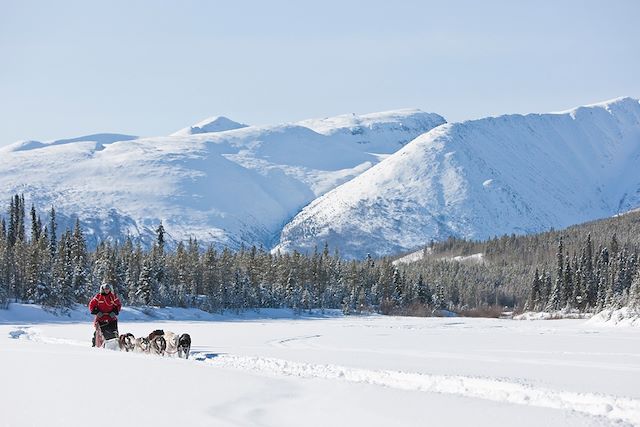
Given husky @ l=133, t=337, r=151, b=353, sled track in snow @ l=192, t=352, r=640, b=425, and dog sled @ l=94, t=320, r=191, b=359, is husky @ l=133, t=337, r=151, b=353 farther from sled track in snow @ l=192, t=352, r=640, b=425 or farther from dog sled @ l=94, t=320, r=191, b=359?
sled track in snow @ l=192, t=352, r=640, b=425

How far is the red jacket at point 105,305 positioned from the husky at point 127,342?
0.90 metres

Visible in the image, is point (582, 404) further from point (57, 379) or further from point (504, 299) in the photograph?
point (504, 299)

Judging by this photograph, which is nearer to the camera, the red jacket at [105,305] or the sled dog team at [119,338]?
the sled dog team at [119,338]

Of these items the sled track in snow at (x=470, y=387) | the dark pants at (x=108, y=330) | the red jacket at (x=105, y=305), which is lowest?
the sled track in snow at (x=470, y=387)

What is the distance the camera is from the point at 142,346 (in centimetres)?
2475

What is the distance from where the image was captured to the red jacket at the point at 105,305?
25188mm

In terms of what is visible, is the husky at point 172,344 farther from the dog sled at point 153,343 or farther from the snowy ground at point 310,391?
the snowy ground at point 310,391

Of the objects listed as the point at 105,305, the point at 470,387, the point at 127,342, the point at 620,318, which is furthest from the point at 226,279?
the point at 470,387

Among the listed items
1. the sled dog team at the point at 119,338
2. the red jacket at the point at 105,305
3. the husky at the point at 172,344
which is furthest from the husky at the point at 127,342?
the husky at the point at 172,344

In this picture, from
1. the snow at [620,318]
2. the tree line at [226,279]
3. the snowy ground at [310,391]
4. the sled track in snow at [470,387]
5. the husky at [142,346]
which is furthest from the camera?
the tree line at [226,279]

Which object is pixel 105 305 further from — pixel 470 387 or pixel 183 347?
pixel 470 387

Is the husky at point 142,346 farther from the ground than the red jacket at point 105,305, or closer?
closer

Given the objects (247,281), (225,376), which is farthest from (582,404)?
(247,281)

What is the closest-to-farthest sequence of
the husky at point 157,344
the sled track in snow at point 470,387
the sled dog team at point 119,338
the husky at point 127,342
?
the sled track in snow at point 470,387, the sled dog team at point 119,338, the husky at point 157,344, the husky at point 127,342
